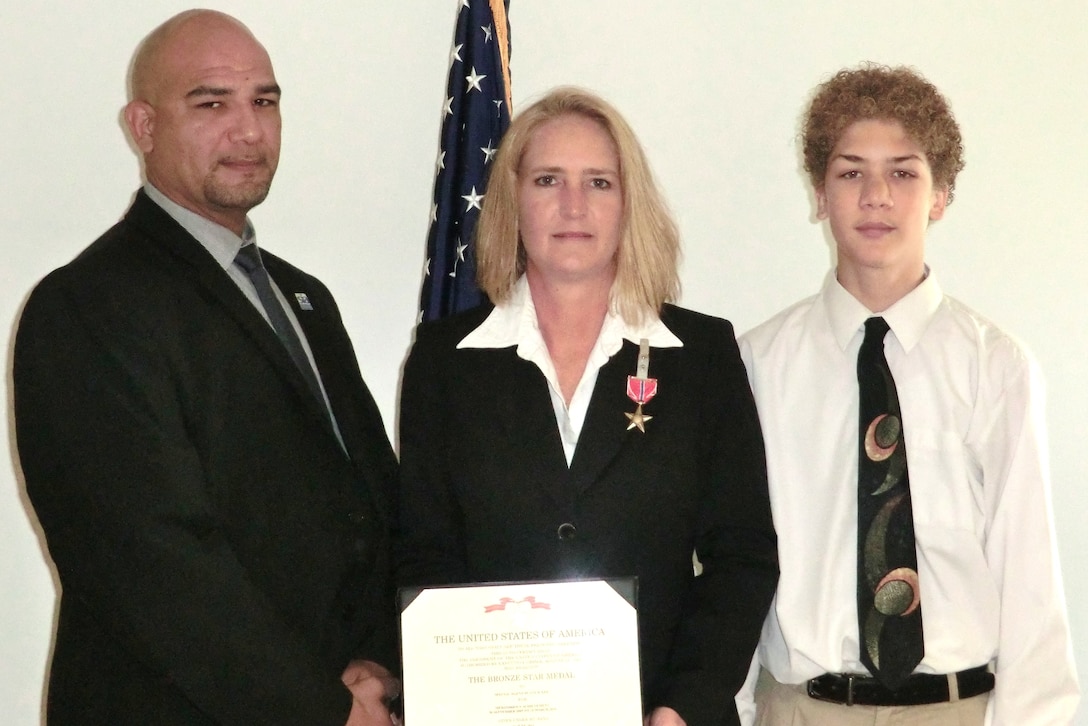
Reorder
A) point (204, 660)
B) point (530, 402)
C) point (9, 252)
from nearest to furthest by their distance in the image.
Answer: point (204, 660) → point (530, 402) → point (9, 252)

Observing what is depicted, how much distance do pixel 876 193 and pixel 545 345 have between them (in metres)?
0.83

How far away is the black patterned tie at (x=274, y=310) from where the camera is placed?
8.49 ft

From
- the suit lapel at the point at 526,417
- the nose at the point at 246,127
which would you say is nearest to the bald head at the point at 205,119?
the nose at the point at 246,127

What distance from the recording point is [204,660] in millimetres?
2113

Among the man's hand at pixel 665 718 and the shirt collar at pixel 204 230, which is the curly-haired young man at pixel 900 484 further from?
the shirt collar at pixel 204 230

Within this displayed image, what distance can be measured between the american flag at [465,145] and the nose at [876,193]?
120cm

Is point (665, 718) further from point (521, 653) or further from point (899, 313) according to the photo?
point (899, 313)

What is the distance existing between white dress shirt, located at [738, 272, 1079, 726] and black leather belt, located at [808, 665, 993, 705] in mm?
28

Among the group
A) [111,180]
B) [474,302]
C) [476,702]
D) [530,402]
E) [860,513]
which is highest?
[111,180]

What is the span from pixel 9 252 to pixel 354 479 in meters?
1.73

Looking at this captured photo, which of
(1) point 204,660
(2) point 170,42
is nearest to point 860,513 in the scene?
(1) point 204,660

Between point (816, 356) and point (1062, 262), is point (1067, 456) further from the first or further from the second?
point (816, 356)

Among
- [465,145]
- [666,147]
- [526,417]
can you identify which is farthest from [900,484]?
[666,147]

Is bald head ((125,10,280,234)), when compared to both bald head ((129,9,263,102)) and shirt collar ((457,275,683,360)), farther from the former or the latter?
shirt collar ((457,275,683,360))
